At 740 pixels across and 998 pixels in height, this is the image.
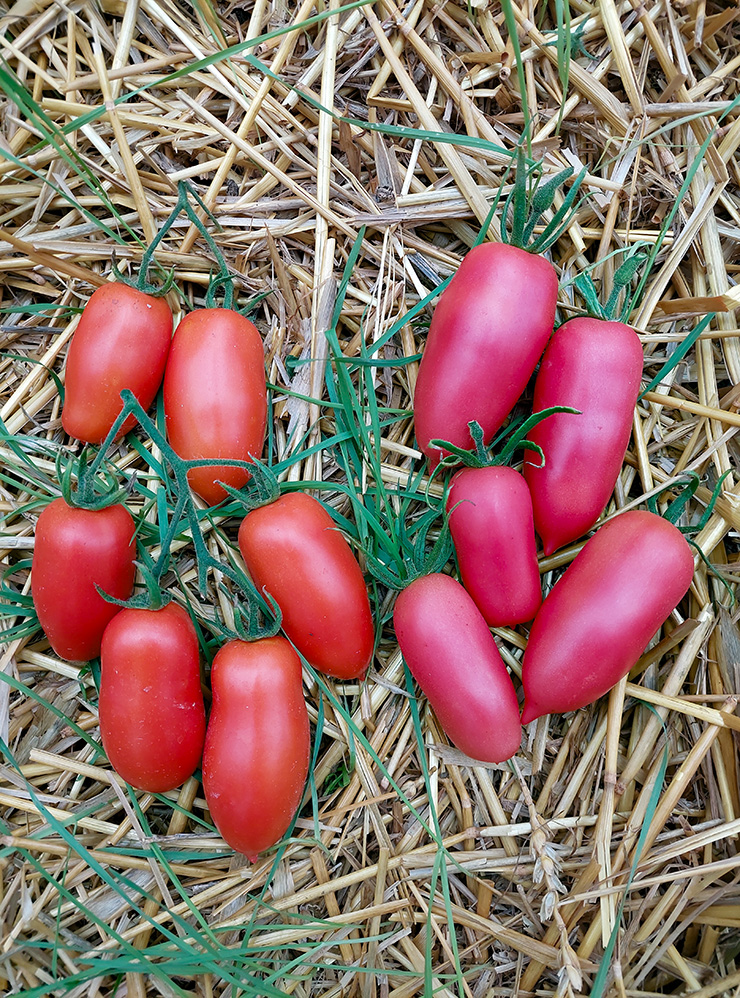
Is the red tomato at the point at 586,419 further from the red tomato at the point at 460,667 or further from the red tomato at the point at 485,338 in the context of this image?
the red tomato at the point at 460,667

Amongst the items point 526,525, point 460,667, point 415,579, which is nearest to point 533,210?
point 526,525

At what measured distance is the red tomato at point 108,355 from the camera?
3.57 feet

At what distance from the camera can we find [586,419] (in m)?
1.05

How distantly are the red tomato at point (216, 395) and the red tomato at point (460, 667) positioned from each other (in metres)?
0.33

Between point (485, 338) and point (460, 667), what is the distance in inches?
18.2

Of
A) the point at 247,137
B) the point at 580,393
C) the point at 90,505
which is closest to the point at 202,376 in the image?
the point at 90,505

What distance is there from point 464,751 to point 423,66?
1071 millimetres

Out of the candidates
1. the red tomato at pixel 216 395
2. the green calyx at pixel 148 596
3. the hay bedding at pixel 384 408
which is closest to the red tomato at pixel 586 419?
the hay bedding at pixel 384 408

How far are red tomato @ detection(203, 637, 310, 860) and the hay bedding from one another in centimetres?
11

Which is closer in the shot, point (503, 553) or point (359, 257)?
point (503, 553)

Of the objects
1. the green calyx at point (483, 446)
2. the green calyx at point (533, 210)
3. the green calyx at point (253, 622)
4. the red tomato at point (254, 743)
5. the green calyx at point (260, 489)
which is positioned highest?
the green calyx at point (533, 210)

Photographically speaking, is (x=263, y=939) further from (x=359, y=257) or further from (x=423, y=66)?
(x=423, y=66)

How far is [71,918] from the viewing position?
1.16 meters

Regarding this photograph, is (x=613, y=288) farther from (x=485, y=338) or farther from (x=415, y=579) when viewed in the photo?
(x=415, y=579)
